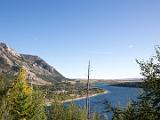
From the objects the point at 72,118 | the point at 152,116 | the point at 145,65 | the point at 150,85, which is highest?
the point at 145,65

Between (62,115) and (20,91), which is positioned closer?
(20,91)

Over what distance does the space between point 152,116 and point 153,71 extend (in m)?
2.53

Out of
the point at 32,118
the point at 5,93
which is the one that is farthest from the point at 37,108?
the point at 5,93

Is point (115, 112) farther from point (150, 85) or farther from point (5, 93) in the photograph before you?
point (5, 93)

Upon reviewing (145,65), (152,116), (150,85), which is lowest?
(152,116)

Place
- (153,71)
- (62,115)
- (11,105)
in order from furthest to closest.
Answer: (62,115) → (11,105) → (153,71)

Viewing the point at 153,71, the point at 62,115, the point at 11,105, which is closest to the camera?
the point at 153,71

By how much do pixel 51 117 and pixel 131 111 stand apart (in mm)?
57747

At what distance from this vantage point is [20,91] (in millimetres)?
54375

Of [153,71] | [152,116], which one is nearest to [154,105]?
[152,116]

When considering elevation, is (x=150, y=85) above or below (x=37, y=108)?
above

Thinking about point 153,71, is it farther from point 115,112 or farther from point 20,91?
point 20,91

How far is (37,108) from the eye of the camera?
56406mm

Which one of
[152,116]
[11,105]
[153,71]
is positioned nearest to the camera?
[152,116]
